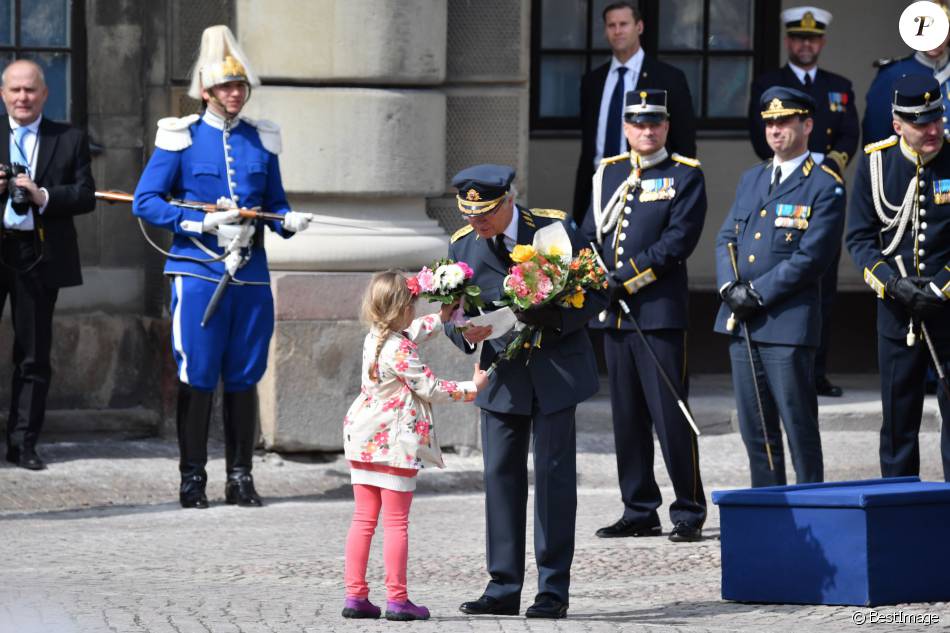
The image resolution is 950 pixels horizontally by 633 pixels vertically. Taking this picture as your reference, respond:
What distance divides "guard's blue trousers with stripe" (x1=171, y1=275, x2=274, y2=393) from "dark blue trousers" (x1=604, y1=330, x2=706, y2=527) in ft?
5.62

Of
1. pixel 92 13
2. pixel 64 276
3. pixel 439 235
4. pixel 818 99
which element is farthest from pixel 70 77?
pixel 818 99

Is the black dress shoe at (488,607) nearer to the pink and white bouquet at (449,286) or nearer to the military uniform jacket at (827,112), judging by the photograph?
the pink and white bouquet at (449,286)

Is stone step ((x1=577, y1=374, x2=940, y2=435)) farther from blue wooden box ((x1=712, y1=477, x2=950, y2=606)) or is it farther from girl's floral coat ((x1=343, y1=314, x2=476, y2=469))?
girl's floral coat ((x1=343, y1=314, x2=476, y2=469))

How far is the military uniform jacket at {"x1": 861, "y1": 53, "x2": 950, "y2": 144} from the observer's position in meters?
11.7

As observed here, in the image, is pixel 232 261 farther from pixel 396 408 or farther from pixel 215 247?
pixel 396 408

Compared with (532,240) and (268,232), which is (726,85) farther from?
(532,240)

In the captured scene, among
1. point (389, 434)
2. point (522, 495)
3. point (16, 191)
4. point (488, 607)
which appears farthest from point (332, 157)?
point (488, 607)

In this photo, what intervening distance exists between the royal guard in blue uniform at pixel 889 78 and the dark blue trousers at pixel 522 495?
16.5 feet

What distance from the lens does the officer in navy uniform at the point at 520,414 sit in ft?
23.2

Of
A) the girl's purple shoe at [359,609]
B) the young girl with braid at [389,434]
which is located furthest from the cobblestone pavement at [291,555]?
the young girl with braid at [389,434]

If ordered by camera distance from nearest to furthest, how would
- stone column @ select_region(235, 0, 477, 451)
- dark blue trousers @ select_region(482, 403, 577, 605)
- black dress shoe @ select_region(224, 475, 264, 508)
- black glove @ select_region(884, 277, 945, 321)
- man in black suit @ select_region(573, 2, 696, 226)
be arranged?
dark blue trousers @ select_region(482, 403, 577, 605) < black glove @ select_region(884, 277, 945, 321) < black dress shoe @ select_region(224, 475, 264, 508) < stone column @ select_region(235, 0, 477, 451) < man in black suit @ select_region(573, 2, 696, 226)

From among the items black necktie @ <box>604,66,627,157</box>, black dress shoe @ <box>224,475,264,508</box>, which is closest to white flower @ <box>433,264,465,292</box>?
black dress shoe @ <box>224,475,264,508</box>

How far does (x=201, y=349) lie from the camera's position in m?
9.51

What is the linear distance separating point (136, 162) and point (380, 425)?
4.57 meters
